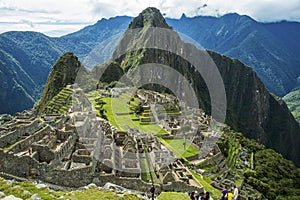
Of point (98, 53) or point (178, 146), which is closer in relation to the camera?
point (178, 146)

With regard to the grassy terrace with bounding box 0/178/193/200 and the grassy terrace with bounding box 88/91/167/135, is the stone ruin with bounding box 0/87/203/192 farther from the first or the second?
the grassy terrace with bounding box 88/91/167/135

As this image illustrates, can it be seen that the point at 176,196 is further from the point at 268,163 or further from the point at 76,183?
the point at 268,163

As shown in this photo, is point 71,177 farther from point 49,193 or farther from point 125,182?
point 49,193

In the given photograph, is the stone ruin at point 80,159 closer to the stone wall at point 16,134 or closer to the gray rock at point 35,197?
the stone wall at point 16,134

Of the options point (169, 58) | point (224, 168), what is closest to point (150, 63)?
point (169, 58)

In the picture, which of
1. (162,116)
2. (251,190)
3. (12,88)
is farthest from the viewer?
(12,88)

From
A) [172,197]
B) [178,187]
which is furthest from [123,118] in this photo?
[172,197]

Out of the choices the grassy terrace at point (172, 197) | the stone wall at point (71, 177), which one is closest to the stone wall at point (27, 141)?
the stone wall at point (71, 177)

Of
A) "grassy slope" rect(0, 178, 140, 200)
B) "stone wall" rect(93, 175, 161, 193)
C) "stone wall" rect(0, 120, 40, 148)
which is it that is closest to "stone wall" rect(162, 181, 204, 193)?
"stone wall" rect(93, 175, 161, 193)
